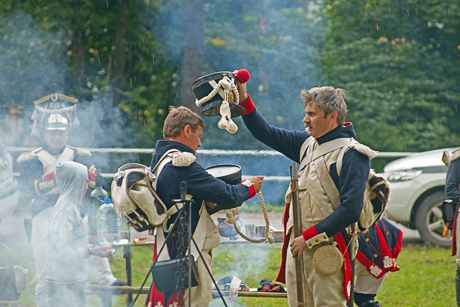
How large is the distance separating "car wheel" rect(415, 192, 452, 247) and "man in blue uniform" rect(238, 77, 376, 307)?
5.22m

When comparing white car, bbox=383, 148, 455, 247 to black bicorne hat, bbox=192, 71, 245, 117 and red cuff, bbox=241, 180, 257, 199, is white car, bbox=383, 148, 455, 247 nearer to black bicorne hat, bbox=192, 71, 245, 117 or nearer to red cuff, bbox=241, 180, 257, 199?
red cuff, bbox=241, 180, 257, 199

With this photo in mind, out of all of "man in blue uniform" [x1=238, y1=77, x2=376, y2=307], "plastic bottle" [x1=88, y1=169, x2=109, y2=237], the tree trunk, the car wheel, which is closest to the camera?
"man in blue uniform" [x1=238, y1=77, x2=376, y2=307]

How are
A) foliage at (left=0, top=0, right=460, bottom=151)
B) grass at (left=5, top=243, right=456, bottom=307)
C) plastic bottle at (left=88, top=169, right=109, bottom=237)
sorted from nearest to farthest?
plastic bottle at (left=88, top=169, right=109, bottom=237), grass at (left=5, top=243, right=456, bottom=307), foliage at (left=0, top=0, right=460, bottom=151)

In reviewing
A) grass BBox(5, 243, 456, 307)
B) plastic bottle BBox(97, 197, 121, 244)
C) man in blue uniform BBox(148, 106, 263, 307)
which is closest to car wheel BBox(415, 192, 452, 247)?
grass BBox(5, 243, 456, 307)

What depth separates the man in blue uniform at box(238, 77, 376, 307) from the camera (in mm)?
3689

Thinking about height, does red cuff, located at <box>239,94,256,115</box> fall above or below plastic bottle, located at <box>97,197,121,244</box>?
above

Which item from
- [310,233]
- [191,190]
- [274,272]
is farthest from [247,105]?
[274,272]

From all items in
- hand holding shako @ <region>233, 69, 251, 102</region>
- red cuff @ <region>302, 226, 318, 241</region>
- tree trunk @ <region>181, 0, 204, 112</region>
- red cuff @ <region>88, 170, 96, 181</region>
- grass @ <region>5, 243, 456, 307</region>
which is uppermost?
tree trunk @ <region>181, 0, 204, 112</region>

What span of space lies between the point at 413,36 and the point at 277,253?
8.67m

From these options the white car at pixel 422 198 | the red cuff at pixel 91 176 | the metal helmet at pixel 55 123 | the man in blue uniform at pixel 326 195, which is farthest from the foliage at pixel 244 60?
the man in blue uniform at pixel 326 195

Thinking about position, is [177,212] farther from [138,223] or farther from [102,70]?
[102,70]

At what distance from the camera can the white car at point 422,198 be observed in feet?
28.7

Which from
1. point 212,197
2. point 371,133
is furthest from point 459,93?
point 212,197

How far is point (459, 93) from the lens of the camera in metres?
14.5
